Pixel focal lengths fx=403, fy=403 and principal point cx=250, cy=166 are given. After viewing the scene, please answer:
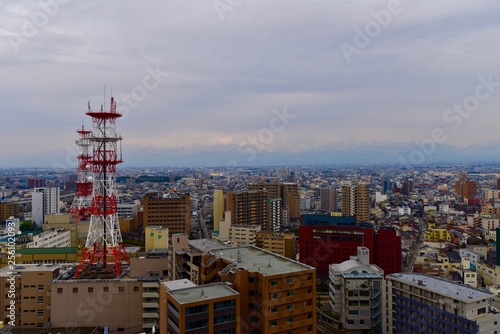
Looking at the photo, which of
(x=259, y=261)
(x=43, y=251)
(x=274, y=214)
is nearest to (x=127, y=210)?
(x=274, y=214)

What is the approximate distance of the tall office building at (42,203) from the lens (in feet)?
86.0

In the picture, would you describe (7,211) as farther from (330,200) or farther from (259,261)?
(259,261)

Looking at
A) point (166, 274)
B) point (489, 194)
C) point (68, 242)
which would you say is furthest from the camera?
point (489, 194)

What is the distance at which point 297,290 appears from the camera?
6.73 meters

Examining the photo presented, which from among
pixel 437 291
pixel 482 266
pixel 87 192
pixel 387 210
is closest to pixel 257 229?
pixel 87 192

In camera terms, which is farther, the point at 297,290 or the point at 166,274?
the point at 166,274

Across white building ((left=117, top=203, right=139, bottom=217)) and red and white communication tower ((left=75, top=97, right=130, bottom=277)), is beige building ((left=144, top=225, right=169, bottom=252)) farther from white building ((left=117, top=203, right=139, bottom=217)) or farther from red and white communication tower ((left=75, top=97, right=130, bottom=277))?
white building ((left=117, top=203, right=139, bottom=217))

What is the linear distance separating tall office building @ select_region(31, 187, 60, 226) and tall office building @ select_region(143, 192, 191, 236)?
9859mm

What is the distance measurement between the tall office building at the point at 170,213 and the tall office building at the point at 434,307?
1277 centimetres

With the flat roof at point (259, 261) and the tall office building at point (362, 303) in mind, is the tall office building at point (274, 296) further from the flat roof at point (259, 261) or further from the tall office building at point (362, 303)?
the tall office building at point (362, 303)

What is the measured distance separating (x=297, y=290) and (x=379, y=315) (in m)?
4.11

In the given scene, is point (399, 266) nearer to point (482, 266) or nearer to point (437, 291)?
point (482, 266)

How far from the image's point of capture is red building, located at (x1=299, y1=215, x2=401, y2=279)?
49.0 feet

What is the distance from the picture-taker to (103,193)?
9.30m
